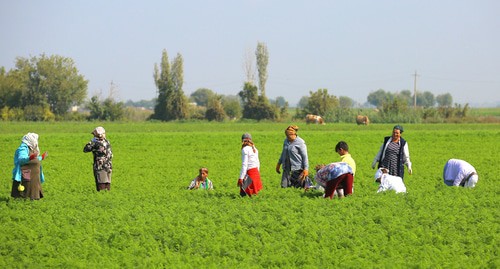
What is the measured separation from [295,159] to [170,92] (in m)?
62.2

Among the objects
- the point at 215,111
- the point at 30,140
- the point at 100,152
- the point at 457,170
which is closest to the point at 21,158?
the point at 30,140

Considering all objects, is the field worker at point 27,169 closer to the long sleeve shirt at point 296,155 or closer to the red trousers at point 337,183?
the long sleeve shirt at point 296,155

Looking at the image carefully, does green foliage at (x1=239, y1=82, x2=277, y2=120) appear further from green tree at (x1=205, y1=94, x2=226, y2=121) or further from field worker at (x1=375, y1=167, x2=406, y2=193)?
Result: field worker at (x1=375, y1=167, x2=406, y2=193)

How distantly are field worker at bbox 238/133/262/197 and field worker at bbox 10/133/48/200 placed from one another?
373cm

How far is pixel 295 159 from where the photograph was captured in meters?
16.6

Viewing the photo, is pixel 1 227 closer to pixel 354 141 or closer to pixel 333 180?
pixel 333 180

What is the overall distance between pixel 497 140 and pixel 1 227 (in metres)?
29.3

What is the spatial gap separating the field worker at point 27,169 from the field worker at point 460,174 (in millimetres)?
8172

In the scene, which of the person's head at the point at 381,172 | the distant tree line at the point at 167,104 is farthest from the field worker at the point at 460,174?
the distant tree line at the point at 167,104

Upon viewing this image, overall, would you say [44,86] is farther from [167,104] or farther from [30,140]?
[30,140]

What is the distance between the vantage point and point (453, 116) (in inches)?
2859

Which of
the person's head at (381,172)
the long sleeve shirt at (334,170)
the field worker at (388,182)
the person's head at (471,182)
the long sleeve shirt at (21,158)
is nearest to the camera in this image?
the long sleeve shirt at (334,170)

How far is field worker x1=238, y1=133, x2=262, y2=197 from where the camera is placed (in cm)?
1585

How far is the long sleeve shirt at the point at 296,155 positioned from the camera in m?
16.5
